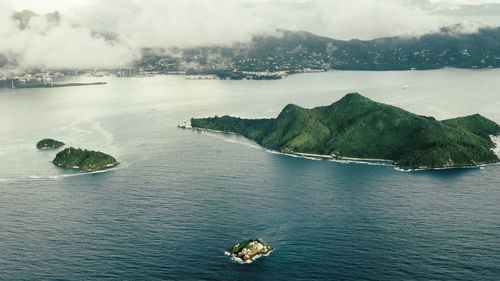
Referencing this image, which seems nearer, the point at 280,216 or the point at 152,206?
the point at 280,216

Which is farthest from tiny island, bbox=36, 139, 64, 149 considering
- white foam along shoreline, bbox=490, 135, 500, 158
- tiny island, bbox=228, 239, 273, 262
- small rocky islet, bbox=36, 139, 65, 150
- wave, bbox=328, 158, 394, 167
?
white foam along shoreline, bbox=490, 135, 500, 158

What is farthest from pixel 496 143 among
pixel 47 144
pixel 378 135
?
pixel 47 144

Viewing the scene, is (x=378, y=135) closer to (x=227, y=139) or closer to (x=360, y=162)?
(x=360, y=162)

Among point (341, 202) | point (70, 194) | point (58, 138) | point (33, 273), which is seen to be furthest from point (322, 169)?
point (58, 138)

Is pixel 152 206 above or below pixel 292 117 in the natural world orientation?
below

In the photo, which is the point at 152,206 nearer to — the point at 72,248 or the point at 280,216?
the point at 72,248

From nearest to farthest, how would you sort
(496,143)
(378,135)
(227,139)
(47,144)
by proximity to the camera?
(378,135) → (496,143) → (47,144) → (227,139)
